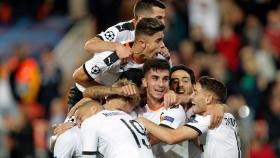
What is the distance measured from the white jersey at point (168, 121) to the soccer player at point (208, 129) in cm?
14

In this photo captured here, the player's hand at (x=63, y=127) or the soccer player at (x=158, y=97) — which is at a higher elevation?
the soccer player at (x=158, y=97)

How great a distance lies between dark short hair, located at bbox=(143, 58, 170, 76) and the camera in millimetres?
9312

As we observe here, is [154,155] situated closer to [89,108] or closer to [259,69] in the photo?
[89,108]

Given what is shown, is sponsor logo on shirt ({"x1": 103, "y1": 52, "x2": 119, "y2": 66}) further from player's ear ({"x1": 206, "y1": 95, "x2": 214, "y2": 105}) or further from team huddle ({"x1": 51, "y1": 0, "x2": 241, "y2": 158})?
player's ear ({"x1": 206, "y1": 95, "x2": 214, "y2": 105})

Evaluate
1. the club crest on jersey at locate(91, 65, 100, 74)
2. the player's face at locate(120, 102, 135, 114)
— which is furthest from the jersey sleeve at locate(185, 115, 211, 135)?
the club crest on jersey at locate(91, 65, 100, 74)

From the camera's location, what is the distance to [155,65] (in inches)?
367

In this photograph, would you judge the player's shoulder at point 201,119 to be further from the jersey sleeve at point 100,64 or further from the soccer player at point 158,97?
the jersey sleeve at point 100,64

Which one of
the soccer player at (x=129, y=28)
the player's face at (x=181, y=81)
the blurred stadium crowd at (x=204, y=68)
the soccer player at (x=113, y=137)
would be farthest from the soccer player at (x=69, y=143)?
the blurred stadium crowd at (x=204, y=68)

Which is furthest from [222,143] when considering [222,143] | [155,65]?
[155,65]

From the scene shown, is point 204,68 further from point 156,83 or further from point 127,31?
point 156,83

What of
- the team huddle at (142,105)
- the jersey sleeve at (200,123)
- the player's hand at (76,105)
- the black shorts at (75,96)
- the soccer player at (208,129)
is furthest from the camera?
the black shorts at (75,96)

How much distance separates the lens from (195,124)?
912cm

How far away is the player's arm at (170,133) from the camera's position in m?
8.92

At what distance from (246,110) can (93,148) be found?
702 centimetres
